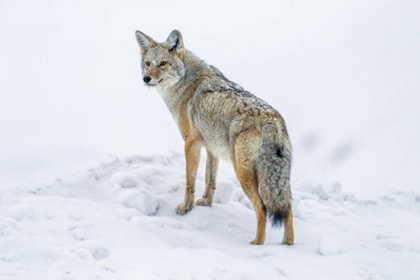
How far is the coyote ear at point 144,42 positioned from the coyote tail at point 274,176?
250cm

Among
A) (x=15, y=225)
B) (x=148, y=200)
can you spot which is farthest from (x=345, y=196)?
(x=15, y=225)

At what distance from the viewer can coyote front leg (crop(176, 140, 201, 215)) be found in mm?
6102

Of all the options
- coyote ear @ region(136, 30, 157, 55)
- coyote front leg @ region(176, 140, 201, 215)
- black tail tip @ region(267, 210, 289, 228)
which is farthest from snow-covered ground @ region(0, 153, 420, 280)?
coyote ear @ region(136, 30, 157, 55)

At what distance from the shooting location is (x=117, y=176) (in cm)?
623

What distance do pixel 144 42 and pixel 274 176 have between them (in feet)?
9.90

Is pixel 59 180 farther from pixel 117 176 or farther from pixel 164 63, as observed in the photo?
pixel 164 63

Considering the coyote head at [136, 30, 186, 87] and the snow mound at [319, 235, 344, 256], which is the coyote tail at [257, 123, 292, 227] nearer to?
the snow mound at [319, 235, 344, 256]

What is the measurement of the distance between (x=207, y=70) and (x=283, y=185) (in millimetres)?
2384

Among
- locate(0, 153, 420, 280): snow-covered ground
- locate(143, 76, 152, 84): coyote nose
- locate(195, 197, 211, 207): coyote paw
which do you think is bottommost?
locate(0, 153, 420, 280): snow-covered ground

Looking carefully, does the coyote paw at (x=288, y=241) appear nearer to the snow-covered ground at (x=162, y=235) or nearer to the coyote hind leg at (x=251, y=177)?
the snow-covered ground at (x=162, y=235)

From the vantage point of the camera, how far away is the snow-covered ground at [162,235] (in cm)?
397

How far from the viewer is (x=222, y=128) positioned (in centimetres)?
567

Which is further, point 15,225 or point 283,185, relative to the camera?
A: point 283,185

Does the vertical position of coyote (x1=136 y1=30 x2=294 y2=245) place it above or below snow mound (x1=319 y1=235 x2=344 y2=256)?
above
